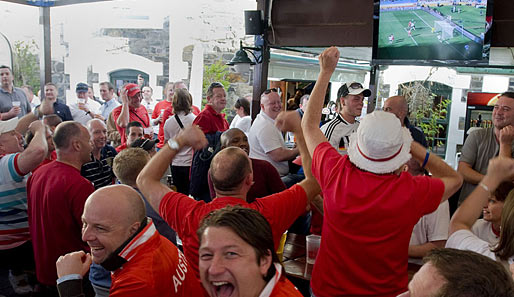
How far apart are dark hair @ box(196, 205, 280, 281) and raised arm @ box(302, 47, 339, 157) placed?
0.69 metres

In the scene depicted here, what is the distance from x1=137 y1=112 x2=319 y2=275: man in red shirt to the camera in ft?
6.79

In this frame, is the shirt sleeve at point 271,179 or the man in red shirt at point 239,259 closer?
the man in red shirt at point 239,259

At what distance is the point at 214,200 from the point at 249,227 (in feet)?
2.11

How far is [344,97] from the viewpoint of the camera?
4082 millimetres

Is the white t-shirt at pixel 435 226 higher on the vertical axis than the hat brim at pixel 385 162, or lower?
lower

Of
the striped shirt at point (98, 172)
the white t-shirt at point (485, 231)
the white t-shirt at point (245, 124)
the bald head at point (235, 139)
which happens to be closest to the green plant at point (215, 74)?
the white t-shirt at point (245, 124)

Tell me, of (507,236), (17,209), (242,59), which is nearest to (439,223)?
(507,236)

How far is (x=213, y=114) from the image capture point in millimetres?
4777

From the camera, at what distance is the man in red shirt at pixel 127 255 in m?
1.65

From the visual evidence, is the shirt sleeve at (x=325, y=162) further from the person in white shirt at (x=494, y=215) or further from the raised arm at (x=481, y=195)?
the person in white shirt at (x=494, y=215)

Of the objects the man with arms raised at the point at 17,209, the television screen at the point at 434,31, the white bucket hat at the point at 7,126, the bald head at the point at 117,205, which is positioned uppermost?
the television screen at the point at 434,31

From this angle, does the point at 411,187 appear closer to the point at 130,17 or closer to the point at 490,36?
the point at 490,36

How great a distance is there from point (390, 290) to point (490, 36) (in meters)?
3.55

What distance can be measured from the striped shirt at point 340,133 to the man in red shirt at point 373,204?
1.88 m
